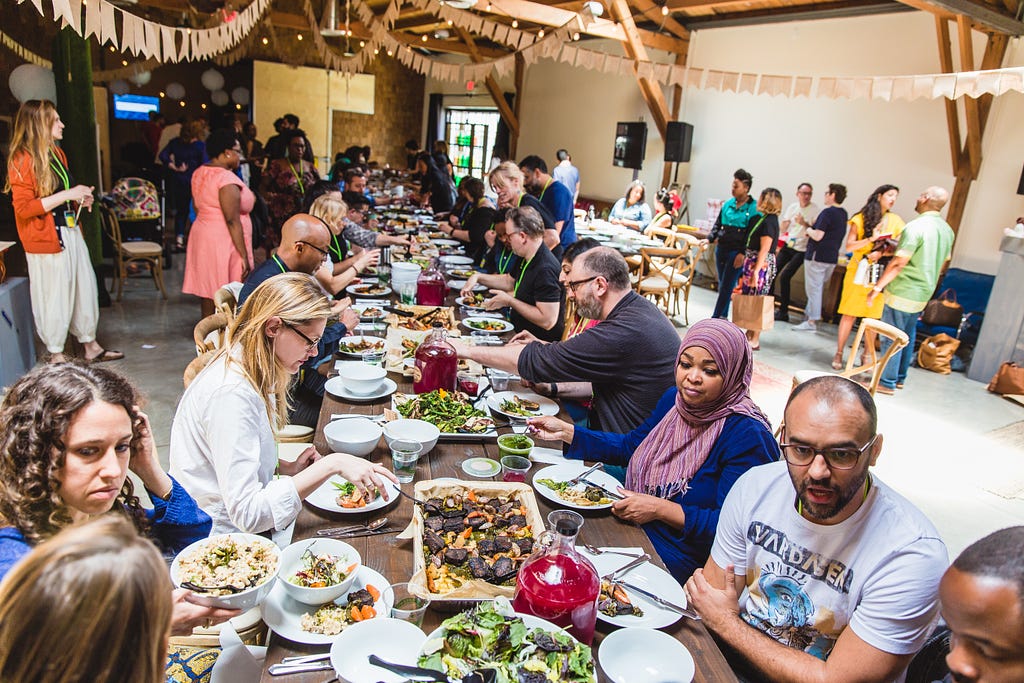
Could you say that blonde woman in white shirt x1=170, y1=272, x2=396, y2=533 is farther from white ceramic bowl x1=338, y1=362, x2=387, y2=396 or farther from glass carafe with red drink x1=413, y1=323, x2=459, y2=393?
glass carafe with red drink x1=413, y1=323, x2=459, y2=393

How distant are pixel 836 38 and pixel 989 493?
636 centimetres

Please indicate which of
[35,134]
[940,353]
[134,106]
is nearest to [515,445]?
[35,134]

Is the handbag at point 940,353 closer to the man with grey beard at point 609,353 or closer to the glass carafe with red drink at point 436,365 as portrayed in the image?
the man with grey beard at point 609,353

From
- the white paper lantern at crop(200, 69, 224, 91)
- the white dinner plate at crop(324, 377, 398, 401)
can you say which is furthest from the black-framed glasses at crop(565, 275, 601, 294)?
the white paper lantern at crop(200, 69, 224, 91)

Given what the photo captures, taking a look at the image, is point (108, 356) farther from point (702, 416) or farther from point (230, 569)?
point (702, 416)

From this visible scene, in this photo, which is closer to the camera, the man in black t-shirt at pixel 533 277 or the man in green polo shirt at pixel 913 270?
the man in black t-shirt at pixel 533 277

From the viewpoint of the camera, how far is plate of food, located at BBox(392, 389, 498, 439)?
224 centimetres

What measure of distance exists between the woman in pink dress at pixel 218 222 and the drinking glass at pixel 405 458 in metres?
3.80

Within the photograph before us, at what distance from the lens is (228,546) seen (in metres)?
1.41

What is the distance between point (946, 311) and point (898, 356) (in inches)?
62.8

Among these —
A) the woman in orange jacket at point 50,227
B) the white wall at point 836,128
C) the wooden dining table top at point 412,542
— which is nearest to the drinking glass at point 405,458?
the wooden dining table top at point 412,542

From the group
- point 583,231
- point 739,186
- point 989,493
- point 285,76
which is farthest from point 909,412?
point 285,76

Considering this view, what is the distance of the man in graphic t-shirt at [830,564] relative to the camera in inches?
54.3

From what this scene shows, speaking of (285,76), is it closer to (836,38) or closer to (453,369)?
(836,38)
